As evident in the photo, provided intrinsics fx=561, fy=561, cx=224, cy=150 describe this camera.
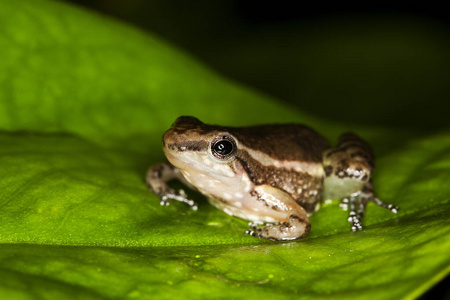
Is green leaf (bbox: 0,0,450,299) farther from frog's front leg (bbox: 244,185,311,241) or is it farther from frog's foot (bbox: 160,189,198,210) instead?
frog's front leg (bbox: 244,185,311,241)

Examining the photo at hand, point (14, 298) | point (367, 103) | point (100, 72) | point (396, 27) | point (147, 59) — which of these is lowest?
point (14, 298)

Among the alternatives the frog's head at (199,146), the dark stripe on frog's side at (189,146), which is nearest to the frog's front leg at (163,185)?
the frog's head at (199,146)

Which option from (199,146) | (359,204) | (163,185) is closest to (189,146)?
(199,146)

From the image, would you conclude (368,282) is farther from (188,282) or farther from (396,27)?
(396,27)

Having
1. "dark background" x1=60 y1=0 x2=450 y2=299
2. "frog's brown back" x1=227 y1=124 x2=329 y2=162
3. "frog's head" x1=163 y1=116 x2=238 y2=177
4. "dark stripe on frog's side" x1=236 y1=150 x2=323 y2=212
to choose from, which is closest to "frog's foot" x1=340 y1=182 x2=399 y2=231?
"dark stripe on frog's side" x1=236 y1=150 x2=323 y2=212

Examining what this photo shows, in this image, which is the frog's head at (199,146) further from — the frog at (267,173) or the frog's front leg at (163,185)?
the frog's front leg at (163,185)

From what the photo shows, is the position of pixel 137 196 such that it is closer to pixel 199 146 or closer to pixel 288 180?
pixel 199 146

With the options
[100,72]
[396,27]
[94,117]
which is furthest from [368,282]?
[396,27]
